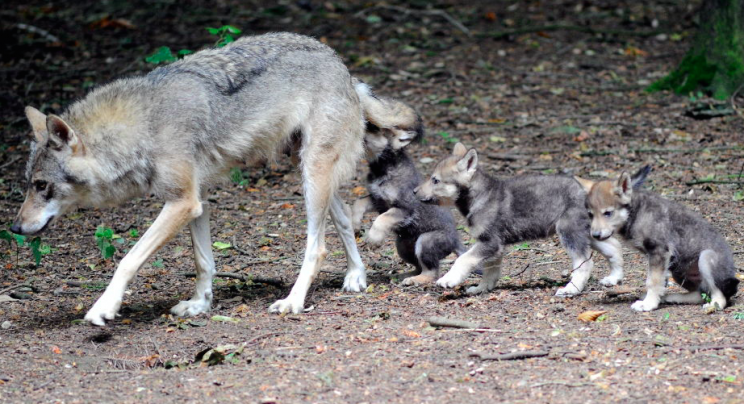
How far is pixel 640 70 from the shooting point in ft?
46.3

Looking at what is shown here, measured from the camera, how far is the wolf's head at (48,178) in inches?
255

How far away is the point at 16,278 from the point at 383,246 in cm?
345

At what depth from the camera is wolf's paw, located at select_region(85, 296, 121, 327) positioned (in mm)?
6254

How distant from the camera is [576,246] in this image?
6.75m

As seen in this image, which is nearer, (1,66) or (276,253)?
(276,253)

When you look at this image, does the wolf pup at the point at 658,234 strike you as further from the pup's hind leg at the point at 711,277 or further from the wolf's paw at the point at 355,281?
the wolf's paw at the point at 355,281

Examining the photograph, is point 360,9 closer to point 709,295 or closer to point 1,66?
point 1,66

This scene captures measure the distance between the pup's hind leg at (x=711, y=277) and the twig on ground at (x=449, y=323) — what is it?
1.59 meters

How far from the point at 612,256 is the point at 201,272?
3.24m

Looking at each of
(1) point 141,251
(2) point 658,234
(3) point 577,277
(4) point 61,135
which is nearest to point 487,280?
(3) point 577,277

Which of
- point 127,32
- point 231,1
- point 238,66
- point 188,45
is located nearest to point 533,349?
point 238,66

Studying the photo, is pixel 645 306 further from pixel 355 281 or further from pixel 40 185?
pixel 40 185

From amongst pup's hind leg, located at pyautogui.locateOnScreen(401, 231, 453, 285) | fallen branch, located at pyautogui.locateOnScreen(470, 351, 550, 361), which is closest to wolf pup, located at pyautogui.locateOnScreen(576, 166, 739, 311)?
fallen branch, located at pyautogui.locateOnScreen(470, 351, 550, 361)

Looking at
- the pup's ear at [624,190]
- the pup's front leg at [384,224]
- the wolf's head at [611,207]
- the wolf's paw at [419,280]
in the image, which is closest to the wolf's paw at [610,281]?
the wolf's head at [611,207]
